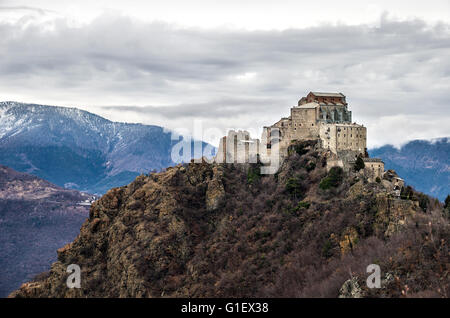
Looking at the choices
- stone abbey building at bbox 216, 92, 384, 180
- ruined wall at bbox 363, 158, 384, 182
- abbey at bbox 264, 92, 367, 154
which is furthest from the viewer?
abbey at bbox 264, 92, 367, 154

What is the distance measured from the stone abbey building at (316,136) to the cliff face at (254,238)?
2862mm

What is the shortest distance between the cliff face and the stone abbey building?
9.39ft

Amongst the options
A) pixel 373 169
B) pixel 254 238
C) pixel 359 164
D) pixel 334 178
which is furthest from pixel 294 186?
pixel 373 169

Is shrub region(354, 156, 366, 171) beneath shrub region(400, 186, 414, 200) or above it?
above

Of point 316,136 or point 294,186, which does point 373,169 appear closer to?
point 294,186

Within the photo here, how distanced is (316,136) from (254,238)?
22.4 metres

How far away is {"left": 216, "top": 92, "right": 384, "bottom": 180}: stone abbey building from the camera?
384ft

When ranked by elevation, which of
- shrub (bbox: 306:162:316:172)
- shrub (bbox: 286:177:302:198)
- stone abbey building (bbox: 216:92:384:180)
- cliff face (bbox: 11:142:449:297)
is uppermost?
stone abbey building (bbox: 216:92:384:180)

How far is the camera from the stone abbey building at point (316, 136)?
117 m

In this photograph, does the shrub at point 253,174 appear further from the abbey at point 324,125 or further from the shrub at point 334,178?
the shrub at point 334,178

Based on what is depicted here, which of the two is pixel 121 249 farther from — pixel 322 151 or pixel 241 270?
pixel 322 151

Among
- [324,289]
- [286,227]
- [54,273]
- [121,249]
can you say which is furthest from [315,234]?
[54,273]

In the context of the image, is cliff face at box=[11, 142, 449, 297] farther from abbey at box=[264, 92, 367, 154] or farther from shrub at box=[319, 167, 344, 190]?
abbey at box=[264, 92, 367, 154]

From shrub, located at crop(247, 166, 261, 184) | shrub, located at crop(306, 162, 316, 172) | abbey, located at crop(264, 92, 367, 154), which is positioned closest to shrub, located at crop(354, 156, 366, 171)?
abbey, located at crop(264, 92, 367, 154)
